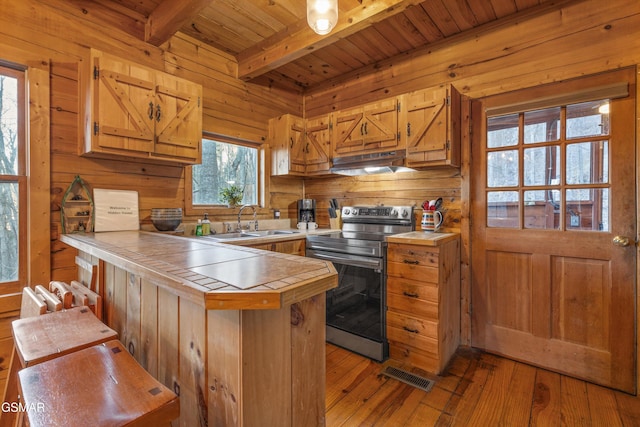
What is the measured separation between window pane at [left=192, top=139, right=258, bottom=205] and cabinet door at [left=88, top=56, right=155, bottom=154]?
0.74 metres

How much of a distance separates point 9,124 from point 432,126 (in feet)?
9.60

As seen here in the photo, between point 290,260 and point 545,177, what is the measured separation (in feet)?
7.01

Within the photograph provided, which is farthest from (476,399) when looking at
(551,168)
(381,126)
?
(381,126)

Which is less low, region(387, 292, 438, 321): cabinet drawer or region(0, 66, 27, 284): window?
region(0, 66, 27, 284): window

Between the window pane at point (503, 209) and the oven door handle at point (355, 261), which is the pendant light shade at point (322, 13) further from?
the window pane at point (503, 209)

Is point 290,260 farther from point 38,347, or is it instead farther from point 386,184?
point 386,184

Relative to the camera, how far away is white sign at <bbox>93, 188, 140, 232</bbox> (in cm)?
213

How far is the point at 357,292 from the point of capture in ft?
7.91

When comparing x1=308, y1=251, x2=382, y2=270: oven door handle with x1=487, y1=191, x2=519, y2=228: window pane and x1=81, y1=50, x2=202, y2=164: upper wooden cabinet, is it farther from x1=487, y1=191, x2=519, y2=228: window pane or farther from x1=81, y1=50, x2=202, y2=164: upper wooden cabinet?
x1=81, y1=50, x2=202, y2=164: upper wooden cabinet

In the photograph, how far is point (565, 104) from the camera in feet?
6.89

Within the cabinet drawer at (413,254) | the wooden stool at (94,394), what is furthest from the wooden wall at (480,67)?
the wooden stool at (94,394)

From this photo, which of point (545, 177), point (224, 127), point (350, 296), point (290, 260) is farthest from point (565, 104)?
point (224, 127)

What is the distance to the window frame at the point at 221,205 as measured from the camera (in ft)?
8.70

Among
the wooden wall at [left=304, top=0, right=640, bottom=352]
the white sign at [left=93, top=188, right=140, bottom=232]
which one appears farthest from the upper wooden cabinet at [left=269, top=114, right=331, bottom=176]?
the white sign at [left=93, top=188, right=140, bottom=232]
